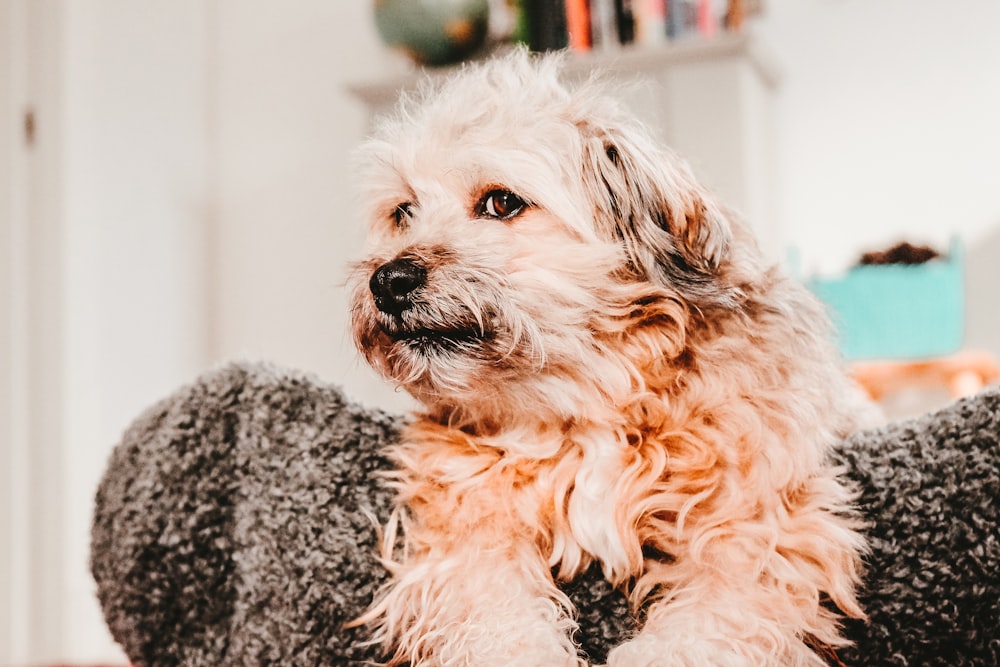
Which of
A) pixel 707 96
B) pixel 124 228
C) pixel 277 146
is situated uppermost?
pixel 277 146

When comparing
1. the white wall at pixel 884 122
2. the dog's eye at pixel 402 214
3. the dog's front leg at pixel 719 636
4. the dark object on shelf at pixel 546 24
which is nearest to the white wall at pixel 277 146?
the dark object on shelf at pixel 546 24

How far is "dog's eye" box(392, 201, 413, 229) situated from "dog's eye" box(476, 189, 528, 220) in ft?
0.35

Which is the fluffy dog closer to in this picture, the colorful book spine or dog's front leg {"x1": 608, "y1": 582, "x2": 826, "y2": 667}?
dog's front leg {"x1": 608, "y1": 582, "x2": 826, "y2": 667}

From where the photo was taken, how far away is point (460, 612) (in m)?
0.73

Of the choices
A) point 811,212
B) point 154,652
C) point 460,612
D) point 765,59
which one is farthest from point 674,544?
point 811,212

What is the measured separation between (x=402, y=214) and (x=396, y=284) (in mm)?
222

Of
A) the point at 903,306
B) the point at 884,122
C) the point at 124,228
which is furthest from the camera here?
the point at 884,122

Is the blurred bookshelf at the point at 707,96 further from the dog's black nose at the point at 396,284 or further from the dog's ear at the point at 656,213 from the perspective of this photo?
the dog's black nose at the point at 396,284

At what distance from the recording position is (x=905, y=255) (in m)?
1.96

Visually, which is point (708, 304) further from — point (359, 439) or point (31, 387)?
point (31, 387)

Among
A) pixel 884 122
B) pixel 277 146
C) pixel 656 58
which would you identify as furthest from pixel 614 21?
pixel 277 146

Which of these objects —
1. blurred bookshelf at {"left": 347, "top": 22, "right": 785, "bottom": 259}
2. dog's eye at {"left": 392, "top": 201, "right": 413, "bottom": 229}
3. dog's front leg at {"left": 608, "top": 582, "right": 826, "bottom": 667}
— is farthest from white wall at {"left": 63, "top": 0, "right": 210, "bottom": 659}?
dog's front leg at {"left": 608, "top": 582, "right": 826, "bottom": 667}

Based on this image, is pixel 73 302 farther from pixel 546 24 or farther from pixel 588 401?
pixel 588 401

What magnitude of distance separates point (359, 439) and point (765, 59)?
1.75 meters
